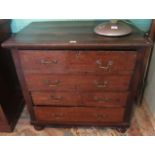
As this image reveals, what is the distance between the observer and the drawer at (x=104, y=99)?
1078 millimetres

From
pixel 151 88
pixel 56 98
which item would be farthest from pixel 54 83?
pixel 151 88

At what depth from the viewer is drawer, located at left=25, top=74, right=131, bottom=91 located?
1.01 meters

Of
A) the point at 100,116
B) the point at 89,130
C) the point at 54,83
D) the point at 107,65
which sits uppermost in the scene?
the point at 107,65

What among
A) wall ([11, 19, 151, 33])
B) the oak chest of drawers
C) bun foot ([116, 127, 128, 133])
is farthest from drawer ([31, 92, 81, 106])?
wall ([11, 19, 151, 33])

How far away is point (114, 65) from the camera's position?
37.2 inches

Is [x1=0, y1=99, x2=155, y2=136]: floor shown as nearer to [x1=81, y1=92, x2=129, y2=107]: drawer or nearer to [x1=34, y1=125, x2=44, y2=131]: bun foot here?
[x1=34, y1=125, x2=44, y2=131]: bun foot

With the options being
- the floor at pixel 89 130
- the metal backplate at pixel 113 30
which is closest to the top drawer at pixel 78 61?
the metal backplate at pixel 113 30

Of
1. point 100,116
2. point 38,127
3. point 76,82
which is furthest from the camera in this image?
point 38,127

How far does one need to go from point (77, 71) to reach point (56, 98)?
26 cm

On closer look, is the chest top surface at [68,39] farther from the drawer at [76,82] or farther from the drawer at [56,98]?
the drawer at [56,98]

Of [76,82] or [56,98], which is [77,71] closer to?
[76,82]

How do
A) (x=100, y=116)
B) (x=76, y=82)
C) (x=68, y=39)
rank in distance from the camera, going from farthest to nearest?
1. (x=100, y=116)
2. (x=76, y=82)
3. (x=68, y=39)

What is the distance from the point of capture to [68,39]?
920 millimetres
